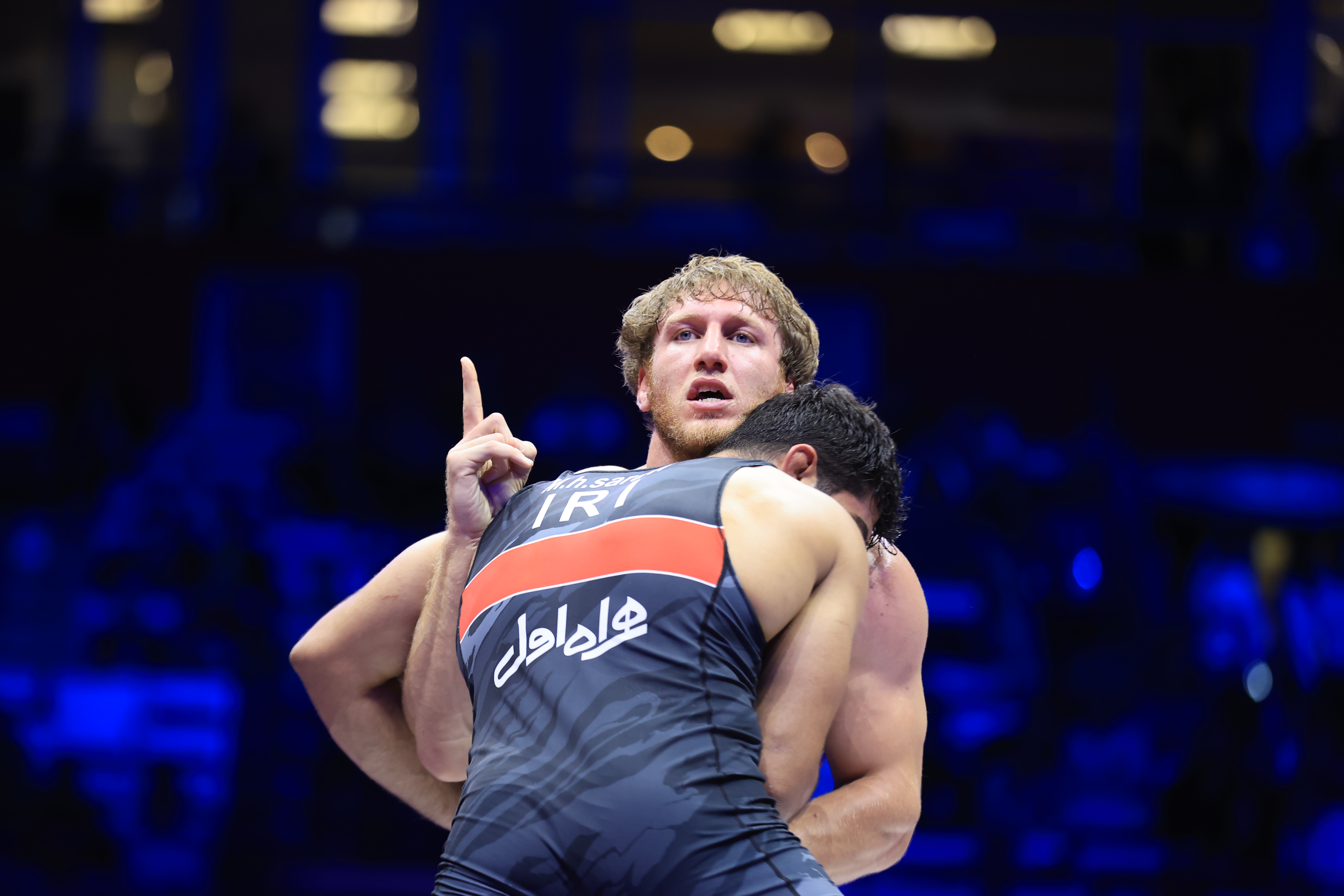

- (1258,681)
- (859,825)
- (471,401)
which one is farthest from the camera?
(1258,681)

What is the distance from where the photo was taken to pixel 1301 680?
836 centimetres

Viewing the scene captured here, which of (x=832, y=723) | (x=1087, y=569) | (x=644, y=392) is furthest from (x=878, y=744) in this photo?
(x=1087, y=569)

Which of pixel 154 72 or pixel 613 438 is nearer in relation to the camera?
pixel 613 438

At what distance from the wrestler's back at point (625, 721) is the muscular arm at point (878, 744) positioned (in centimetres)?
54

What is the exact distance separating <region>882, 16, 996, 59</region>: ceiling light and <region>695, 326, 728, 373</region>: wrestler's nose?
370 inches

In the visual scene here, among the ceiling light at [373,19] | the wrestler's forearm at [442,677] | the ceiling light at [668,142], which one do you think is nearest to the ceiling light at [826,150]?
the ceiling light at [668,142]

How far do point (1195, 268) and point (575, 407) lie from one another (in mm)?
Result: 4551

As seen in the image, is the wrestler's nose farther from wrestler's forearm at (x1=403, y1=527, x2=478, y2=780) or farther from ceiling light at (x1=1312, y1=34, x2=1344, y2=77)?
ceiling light at (x1=1312, y1=34, x2=1344, y2=77)

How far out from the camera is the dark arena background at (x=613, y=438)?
8.12 m

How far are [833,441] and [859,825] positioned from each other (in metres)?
0.75

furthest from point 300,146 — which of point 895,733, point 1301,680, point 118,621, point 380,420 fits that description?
point 895,733

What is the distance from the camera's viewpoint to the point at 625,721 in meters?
1.97

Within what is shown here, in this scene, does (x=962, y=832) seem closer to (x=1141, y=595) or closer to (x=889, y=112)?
(x=1141, y=595)

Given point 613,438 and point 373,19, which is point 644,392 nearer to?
point 613,438
